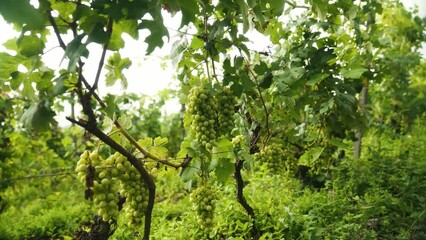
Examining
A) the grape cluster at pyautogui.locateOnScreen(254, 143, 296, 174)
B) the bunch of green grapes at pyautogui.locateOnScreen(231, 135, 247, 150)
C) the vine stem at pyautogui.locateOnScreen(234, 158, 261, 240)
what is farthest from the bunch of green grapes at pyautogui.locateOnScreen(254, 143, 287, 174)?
the bunch of green grapes at pyautogui.locateOnScreen(231, 135, 247, 150)

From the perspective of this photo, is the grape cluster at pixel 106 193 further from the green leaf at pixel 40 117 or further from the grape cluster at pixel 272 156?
the grape cluster at pixel 272 156

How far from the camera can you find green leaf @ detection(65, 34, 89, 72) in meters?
1.07

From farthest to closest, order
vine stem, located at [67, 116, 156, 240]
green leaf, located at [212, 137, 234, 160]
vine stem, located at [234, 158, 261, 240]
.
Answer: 1. vine stem, located at [234, 158, 261, 240]
2. green leaf, located at [212, 137, 234, 160]
3. vine stem, located at [67, 116, 156, 240]

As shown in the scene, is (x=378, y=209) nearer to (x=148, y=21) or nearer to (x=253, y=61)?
(x=253, y=61)

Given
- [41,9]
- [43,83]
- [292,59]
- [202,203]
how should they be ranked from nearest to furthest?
[41,9]
[43,83]
[202,203]
[292,59]

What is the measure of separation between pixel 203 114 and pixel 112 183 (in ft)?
1.70

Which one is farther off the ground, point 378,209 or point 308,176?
point 308,176

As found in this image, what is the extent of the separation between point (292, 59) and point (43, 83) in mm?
1465

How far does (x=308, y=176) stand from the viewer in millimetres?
3584

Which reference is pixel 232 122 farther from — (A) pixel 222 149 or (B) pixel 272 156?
(B) pixel 272 156

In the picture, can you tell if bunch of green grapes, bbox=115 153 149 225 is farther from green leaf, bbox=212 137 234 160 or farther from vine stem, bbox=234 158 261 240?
vine stem, bbox=234 158 261 240

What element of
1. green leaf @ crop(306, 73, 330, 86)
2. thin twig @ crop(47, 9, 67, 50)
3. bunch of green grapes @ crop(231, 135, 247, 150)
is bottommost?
bunch of green grapes @ crop(231, 135, 247, 150)

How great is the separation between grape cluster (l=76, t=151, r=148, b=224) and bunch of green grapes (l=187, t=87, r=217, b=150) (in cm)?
35

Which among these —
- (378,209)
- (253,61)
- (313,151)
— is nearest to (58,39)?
(253,61)
